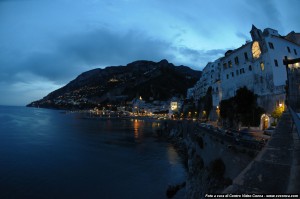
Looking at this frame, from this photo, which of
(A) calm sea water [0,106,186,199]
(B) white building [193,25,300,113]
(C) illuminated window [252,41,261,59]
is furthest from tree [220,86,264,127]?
(A) calm sea water [0,106,186,199]

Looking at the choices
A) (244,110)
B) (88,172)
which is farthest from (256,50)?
(88,172)

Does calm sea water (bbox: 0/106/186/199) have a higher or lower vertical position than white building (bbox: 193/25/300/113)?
lower

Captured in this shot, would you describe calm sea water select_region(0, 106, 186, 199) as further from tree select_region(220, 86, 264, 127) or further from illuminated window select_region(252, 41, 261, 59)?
illuminated window select_region(252, 41, 261, 59)

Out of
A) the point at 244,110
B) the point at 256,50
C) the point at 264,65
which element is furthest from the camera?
the point at 256,50

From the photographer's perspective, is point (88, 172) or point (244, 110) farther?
point (244, 110)

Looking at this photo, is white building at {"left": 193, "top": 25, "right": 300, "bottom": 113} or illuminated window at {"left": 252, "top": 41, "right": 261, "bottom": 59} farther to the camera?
illuminated window at {"left": 252, "top": 41, "right": 261, "bottom": 59}

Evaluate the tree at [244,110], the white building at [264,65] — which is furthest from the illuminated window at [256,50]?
the tree at [244,110]

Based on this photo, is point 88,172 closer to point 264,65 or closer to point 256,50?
point 264,65

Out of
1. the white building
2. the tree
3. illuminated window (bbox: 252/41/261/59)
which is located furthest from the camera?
illuminated window (bbox: 252/41/261/59)

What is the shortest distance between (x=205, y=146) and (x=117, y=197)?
12.1m

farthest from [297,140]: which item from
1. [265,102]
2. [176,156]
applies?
[176,156]

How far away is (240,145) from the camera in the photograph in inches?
698

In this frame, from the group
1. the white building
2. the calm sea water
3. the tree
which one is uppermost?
the white building

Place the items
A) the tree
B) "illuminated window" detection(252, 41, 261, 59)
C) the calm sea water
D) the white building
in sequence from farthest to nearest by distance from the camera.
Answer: "illuminated window" detection(252, 41, 261, 59)
the tree
the white building
the calm sea water
